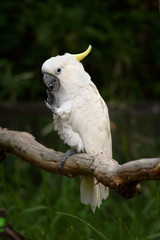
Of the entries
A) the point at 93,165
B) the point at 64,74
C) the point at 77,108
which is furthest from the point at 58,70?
the point at 93,165

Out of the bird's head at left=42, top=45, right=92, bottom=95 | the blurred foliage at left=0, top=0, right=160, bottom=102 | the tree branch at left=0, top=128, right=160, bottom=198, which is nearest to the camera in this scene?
the tree branch at left=0, top=128, right=160, bottom=198

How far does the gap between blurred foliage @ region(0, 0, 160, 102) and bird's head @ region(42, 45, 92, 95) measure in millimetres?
1871

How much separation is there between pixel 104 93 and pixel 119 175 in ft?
8.51

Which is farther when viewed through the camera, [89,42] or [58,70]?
[89,42]

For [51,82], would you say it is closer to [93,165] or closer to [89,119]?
[89,119]

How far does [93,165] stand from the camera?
160cm

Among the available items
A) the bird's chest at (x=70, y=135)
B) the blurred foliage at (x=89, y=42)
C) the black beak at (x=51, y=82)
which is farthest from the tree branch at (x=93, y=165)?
the blurred foliage at (x=89, y=42)

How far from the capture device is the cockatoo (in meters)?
1.90

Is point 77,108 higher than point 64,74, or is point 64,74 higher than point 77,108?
point 64,74

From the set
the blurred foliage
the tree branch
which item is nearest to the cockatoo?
the tree branch

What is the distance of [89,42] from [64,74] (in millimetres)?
2158

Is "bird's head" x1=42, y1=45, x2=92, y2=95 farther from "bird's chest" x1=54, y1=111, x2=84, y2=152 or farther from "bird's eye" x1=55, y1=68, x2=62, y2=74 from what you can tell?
"bird's chest" x1=54, y1=111, x2=84, y2=152

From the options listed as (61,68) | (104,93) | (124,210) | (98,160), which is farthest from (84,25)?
(98,160)

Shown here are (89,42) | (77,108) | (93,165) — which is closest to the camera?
(93,165)
